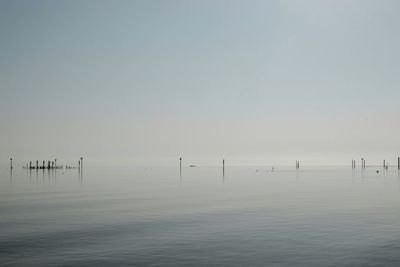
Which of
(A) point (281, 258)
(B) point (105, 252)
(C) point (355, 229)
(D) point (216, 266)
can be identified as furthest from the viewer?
(C) point (355, 229)

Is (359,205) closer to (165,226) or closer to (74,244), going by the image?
(165,226)

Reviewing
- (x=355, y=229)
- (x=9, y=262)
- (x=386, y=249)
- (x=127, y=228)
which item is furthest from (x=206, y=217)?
(x=9, y=262)

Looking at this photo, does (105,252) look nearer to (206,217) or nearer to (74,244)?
(74,244)

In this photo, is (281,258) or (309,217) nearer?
(281,258)

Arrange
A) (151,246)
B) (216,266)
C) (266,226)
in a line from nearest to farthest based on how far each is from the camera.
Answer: (216,266) → (151,246) → (266,226)

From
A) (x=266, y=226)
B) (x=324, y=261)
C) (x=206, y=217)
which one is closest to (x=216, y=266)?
(x=324, y=261)

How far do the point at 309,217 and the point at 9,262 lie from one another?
24.3 m

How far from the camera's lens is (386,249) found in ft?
69.6

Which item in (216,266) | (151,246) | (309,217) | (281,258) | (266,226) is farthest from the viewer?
(309,217)

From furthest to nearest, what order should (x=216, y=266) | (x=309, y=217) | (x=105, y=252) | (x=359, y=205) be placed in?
1. (x=359, y=205)
2. (x=309, y=217)
3. (x=105, y=252)
4. (x=216, y=266)

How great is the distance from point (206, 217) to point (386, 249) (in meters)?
17.2

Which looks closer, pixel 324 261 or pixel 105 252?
pixel 324 261

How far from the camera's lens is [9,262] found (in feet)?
60.6

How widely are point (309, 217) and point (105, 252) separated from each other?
19808mm
